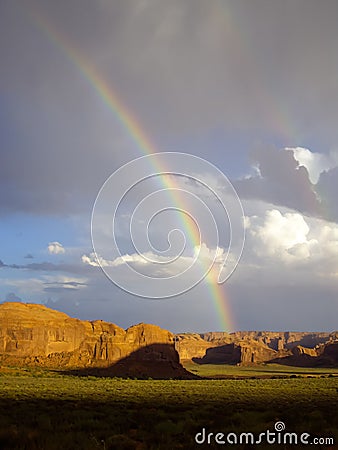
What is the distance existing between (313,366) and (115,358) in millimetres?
89435

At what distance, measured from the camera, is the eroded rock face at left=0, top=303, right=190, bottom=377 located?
305 ft

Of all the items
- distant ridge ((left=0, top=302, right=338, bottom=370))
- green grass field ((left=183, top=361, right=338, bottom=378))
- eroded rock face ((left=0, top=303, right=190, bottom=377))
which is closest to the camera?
distant ridge ((left=0, top=302, right=338, bottom=370))

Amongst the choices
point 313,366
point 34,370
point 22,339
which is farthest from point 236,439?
point 313,366

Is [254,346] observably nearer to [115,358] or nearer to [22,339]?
[115,358]

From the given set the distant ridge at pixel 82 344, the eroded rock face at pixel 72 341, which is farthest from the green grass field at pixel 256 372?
the eroded rock face at pixel 72 341

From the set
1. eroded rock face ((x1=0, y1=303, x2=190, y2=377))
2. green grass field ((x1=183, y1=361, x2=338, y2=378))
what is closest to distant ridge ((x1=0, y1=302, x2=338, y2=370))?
eroded rock face ((x1=0, y1=303, x2=190, y2=377))

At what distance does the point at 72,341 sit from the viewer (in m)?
99.6

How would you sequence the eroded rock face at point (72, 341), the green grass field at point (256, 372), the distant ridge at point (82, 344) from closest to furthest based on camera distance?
1. the distant ridge at point (82, 344)
2. the eroded rock face at point (72, 341)
3. the green grass field at point (256, 372)

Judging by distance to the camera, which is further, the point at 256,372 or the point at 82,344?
the point at 256,372

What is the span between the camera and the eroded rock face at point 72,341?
93019 millimetres

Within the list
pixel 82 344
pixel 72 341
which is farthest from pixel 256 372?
pixel 72 341

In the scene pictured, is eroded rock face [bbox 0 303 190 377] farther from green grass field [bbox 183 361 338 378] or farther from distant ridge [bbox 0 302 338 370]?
green grass field [bbox 183 361 338 378]

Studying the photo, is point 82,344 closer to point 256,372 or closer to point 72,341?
point 72,341

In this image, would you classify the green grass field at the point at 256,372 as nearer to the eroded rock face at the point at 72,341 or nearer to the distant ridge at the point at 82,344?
the distant ridge at the point at 82,344
